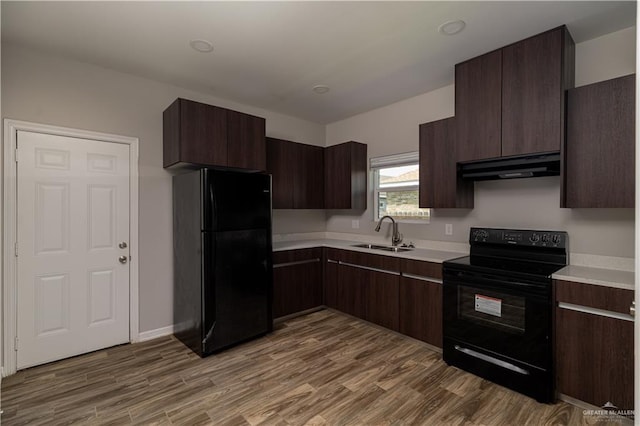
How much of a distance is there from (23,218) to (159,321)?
151 centimetres

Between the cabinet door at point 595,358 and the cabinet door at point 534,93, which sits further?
the cabinet door at point 534,93

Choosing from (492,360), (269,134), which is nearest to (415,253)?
(492,360)

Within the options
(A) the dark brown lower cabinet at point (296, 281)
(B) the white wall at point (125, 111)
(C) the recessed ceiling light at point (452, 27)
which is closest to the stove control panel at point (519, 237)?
(C) the recessed ceiling light at point (452, 27)

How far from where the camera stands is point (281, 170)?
4.04 meters

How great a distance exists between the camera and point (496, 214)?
9.97ft

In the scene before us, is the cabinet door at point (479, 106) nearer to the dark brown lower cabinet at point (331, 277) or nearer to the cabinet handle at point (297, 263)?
the dark brown lower cabinet at point (331, 277)

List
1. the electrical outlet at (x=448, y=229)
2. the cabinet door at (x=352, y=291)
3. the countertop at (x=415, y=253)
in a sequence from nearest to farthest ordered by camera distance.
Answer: the countertop at (x=415, y=253) < the electrical outlet at (x=448, y=229) < the cabinet door at (x=352, y=291)

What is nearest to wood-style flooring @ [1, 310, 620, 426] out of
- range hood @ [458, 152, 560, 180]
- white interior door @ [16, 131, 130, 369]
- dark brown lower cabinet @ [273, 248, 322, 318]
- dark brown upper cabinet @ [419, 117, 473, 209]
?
white interior door @ [16, 131, 130, 369]

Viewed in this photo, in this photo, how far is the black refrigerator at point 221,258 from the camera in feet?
9.27

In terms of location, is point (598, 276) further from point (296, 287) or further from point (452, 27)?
point (296, 287)

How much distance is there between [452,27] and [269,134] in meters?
2.59

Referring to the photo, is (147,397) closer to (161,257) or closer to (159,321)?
(159,321)

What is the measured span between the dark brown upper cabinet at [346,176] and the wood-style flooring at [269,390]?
1847 millimetres

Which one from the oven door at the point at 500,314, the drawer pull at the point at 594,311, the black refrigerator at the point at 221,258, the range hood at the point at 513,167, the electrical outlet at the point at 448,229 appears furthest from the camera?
the electrical outlet at the point at 448,229
